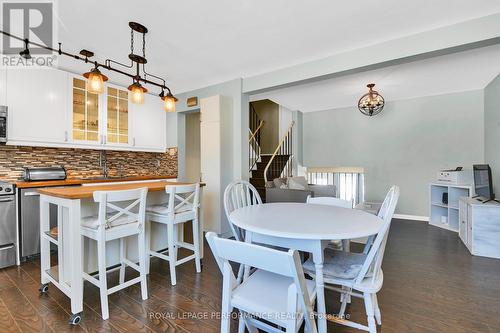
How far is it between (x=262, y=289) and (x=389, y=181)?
498cm

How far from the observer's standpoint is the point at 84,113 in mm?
3553

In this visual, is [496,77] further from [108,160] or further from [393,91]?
[108,160]

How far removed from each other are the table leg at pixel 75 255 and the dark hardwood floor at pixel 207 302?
0.41 feet

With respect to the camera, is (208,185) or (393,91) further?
(393,91)

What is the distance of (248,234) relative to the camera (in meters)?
1.60

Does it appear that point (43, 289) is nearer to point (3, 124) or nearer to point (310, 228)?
point (3, 124)

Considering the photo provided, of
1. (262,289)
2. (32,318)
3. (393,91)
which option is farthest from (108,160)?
(393,91)

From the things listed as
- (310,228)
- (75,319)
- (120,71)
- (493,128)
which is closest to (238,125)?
(120,71)

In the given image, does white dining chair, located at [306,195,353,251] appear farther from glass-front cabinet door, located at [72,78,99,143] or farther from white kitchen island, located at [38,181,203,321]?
glass-front cabinet door, located at [72,78,99,143]

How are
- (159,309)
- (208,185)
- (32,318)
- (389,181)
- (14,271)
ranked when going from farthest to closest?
(389,181) → (208,185) → (14,271) → (159,309) → (32,318)

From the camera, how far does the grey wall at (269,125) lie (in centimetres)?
734

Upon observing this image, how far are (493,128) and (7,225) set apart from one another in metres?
6.81

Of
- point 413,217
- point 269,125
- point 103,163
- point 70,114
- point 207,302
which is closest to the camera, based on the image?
point 207,302

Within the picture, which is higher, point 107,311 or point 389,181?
point 389,181
